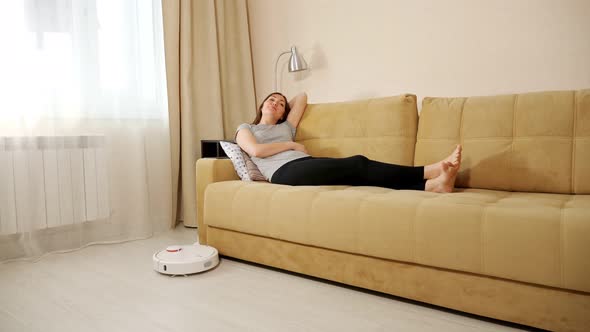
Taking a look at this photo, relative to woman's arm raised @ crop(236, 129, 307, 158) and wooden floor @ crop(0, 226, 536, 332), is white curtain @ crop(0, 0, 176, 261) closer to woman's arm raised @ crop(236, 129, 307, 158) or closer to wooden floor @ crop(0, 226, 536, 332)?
wooden floor @ crop(0, 226, 536, 332)

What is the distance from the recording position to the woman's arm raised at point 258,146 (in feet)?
7.82

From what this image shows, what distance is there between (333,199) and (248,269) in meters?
0.62

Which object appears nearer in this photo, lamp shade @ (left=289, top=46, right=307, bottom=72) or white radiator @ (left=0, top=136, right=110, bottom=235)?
white radiator @ (left=0, top=136, right=110, bottom=235)

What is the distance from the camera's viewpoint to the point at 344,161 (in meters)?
2.13

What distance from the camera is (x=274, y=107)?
269 centimetres

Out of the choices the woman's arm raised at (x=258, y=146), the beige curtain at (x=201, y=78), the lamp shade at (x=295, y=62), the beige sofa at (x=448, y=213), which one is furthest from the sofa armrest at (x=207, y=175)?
the lamp shade at (x=295, y=62)

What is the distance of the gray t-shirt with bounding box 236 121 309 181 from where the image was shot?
2.39 metres

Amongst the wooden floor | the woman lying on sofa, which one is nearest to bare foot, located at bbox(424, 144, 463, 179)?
the woman lying on sofa

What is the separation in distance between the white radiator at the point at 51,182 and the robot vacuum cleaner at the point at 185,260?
804mm

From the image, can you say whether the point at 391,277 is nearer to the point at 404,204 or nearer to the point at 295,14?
the point at 404,204

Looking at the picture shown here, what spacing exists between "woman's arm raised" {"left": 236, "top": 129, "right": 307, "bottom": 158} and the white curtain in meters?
0.83

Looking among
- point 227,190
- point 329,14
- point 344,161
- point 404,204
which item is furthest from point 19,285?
point 329,14

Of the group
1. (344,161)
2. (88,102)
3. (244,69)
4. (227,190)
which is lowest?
(227,190)

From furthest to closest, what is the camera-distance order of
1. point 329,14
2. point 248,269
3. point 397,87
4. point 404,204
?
1. point 329,14
2. point 397,87
3. point 248,269
4. point 404,204
